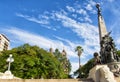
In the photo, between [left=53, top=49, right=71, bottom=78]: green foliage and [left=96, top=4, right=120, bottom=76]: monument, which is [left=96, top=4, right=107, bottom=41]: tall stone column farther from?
[left=53, top=49, right=71, bottom=78]: green foliage

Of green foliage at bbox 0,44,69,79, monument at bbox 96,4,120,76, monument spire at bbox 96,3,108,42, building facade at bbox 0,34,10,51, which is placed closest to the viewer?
monument at bbox 96,4,120,76

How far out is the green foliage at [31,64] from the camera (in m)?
36.6

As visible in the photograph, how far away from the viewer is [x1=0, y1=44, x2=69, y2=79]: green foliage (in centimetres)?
3656

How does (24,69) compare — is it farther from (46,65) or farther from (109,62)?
(109,62)

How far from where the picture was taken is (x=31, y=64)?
37.5 metres

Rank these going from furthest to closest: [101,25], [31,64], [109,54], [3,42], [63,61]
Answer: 1. [63,61]
2. [3,42]
3. [31,64]
4. [101,25]
5. [109,54]

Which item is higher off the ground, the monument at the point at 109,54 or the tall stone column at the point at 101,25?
the tall stone column at the point at 101,25

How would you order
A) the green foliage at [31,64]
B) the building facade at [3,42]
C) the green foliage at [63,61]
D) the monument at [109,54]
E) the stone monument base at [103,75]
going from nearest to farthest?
the stone monument base at [103,75]
the monument at [109,54]
the green foliage at [31,64]
the building facade at [3,42]
the green foliage at [63,61]

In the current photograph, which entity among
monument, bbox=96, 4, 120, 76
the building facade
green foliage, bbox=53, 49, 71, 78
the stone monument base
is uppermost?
the building facade

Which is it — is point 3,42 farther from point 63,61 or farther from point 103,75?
point 103,75

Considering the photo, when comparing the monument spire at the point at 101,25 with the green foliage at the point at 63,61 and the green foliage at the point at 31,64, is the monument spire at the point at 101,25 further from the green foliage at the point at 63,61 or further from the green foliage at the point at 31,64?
the green foliage at the point at 63,61

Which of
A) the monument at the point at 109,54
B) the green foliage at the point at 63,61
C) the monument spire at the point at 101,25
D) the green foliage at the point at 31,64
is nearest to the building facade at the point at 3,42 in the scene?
the green foliage at the point at 63,61

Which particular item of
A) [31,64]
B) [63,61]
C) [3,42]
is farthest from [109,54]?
[3,42]

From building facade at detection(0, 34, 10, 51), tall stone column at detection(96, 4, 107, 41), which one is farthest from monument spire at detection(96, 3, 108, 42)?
building facade at detection(0, 34, 10, 51)
